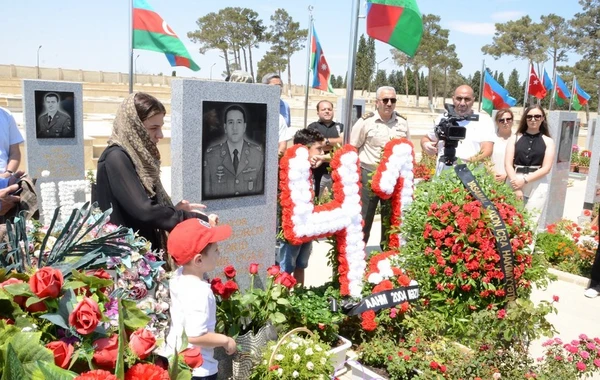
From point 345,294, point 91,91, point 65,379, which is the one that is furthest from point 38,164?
point 91,91

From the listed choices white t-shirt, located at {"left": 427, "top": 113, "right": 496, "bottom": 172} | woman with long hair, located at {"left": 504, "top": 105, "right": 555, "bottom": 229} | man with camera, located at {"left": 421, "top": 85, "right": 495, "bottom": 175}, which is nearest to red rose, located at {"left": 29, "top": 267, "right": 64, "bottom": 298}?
man with camera, located at {"left": 421, "top": 85, "right": 495, "bottom": 175}

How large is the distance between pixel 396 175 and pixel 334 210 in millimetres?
672

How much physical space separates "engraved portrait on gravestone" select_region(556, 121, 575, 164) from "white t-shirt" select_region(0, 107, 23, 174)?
7201mm

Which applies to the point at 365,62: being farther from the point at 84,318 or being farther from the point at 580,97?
the point at 84,318

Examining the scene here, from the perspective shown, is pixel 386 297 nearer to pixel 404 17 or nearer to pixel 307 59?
pixel 404 17

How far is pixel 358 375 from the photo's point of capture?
313 cm

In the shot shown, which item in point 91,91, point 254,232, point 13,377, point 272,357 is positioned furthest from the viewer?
point 91,91

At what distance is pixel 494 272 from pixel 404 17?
2.05 metres

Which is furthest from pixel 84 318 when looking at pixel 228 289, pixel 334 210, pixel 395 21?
pixel 395 21

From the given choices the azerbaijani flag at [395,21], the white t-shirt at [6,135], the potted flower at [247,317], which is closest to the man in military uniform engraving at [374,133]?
the azerbaijani flag at [395,21]

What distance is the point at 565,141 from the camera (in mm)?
7836

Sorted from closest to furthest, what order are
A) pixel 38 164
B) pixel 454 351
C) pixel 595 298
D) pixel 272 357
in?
pixel 272 357 → pixel 454 351 → pixel 595 298 → pixel 38 164

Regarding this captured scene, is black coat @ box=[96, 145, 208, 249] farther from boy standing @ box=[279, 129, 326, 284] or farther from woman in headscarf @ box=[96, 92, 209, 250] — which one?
boy standing @ box=[279, 129, 326, 284]

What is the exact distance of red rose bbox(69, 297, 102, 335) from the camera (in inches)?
49.5
